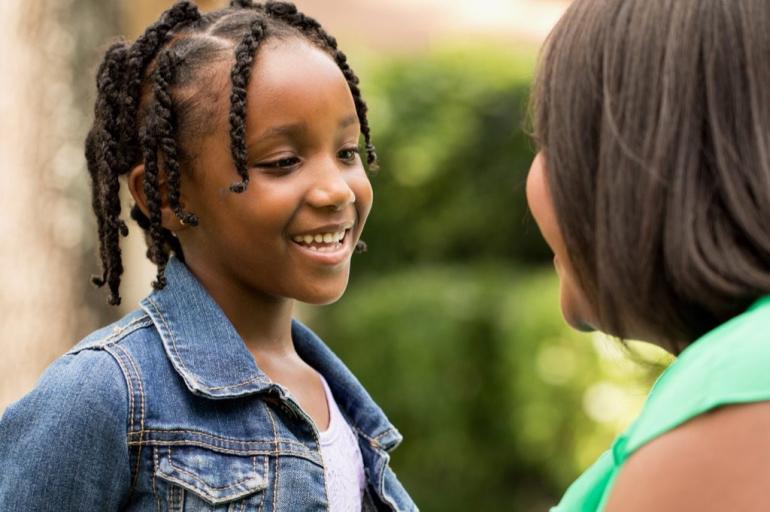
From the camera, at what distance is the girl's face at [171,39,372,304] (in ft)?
7.92

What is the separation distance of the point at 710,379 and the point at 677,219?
24cm

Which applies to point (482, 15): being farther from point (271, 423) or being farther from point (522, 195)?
point (271, 423)

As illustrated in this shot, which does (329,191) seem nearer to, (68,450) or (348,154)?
(348,154)

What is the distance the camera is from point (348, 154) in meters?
2.58

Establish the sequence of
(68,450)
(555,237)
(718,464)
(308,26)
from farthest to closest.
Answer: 1. (308,26)
2. (68,450)
3. (555,237)
4. (718,464)

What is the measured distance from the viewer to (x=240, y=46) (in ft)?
8.13

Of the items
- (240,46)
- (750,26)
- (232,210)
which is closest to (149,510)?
(232,210)

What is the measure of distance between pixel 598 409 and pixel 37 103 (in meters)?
3.02

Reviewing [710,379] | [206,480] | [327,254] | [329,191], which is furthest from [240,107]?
[710,379]

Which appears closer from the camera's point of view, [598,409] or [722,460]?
[722,460]

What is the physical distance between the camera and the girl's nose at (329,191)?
2.43m

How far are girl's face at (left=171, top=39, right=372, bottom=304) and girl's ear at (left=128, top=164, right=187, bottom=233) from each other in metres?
0.03

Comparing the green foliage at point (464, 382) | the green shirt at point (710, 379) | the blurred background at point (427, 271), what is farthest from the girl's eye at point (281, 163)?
the green foliage at point (464, 382)

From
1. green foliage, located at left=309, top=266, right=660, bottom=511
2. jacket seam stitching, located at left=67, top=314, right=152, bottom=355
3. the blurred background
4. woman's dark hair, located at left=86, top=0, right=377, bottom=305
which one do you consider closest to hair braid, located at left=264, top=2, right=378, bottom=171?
woman's dark hair, located at left=86, top=0, right=377, bottom=305
